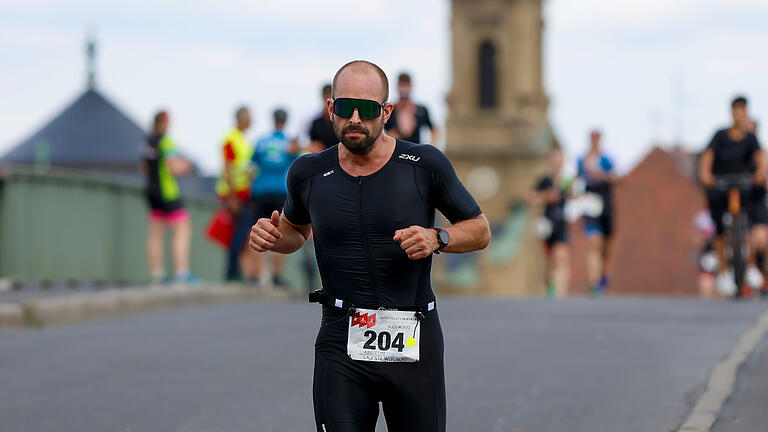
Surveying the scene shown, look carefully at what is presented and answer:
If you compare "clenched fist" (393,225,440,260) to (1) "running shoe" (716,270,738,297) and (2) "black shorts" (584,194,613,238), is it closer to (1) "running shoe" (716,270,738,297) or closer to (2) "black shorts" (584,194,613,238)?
(1) "running shoe" (716,270,738,297)

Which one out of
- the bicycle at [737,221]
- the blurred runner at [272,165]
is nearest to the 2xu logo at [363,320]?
the blurred runner at [272,165]

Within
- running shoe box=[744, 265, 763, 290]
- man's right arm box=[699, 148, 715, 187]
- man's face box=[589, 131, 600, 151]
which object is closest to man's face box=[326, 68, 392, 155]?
man's right arm box=[699, 148, 715, 187]

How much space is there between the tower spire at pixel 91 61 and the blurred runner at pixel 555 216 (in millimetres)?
74200

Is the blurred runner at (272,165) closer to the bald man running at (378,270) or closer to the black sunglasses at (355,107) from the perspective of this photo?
the bald man running at (378,270)

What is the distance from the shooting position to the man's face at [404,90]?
50.9ft

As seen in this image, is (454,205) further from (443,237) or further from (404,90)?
(404,90)

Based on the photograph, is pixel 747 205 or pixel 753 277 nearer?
pixel 747 205

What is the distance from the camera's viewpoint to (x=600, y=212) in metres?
19.9

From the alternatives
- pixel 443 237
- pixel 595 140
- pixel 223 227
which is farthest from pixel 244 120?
pixel 443 237

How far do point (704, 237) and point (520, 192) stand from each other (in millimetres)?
70128

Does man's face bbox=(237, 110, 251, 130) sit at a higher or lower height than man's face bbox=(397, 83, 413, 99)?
lower

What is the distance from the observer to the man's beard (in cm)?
537

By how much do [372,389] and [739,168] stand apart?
12319 millimetres

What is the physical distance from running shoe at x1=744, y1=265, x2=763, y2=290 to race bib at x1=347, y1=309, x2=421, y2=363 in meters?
12.7
